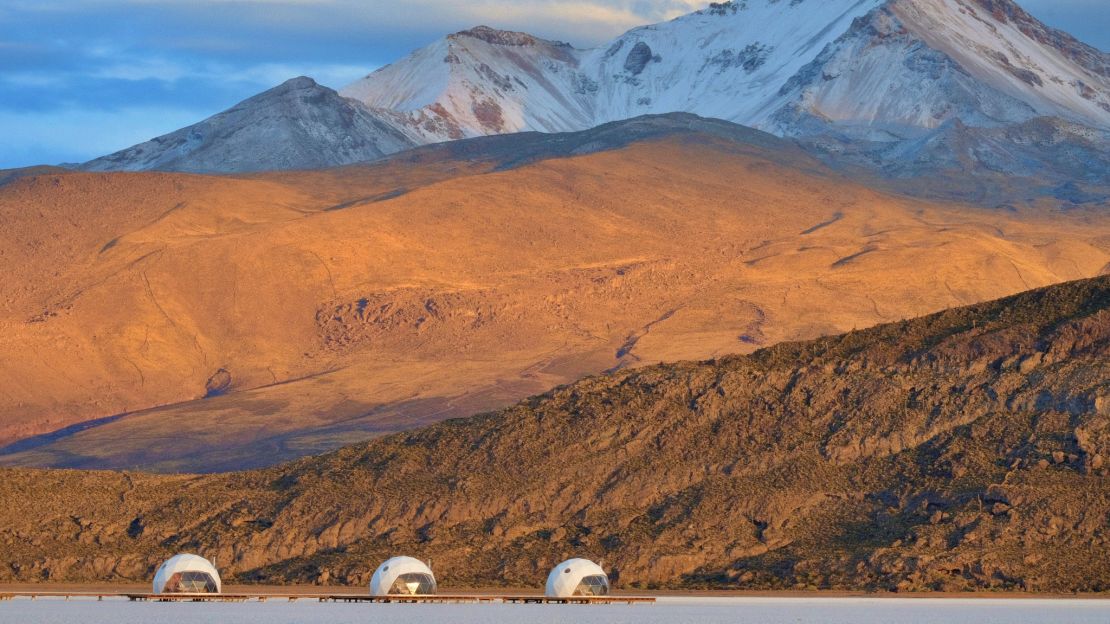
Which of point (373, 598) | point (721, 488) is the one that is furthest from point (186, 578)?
point (721, 488)

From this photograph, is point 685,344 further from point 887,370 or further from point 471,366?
point 887,370

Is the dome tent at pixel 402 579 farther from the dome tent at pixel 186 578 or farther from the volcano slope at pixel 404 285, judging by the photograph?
the volcano slope at pixel 404 285

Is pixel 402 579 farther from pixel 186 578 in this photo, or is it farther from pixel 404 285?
pixel 404 285

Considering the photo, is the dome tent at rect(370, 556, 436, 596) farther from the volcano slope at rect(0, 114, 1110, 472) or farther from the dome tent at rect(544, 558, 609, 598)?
the volcano slope at rect(0, 114, 1110, 472)

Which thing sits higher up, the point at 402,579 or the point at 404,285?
the point at 404,285

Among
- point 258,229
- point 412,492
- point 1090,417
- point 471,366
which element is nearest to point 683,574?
point 412,492

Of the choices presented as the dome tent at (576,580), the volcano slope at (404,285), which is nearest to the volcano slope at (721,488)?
the dome tent at (576,580)
